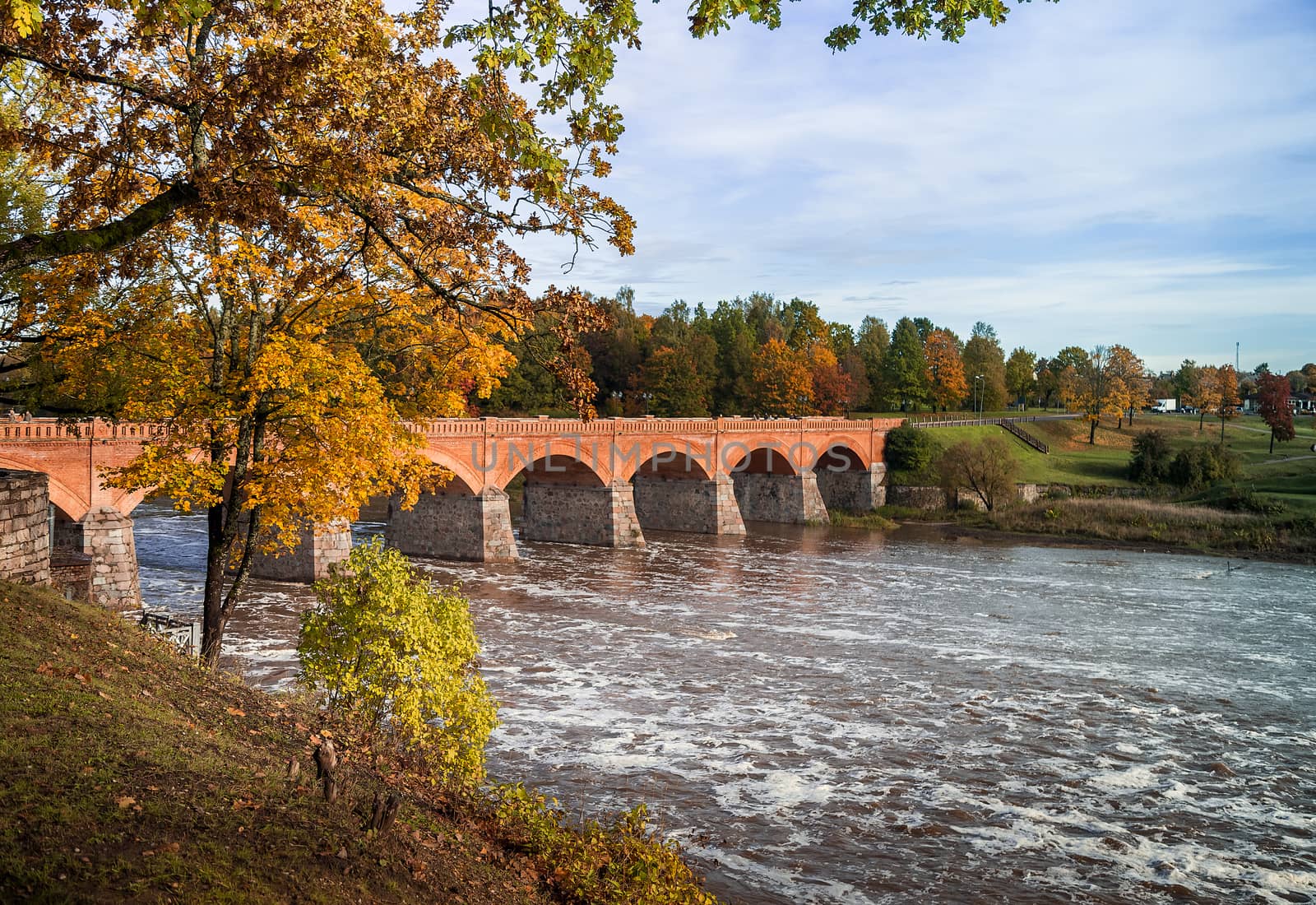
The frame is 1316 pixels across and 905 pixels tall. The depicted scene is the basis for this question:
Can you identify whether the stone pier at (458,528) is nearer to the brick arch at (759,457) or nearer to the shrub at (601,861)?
the brick arch at (759,457)

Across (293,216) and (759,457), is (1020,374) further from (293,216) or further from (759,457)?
(293,216)

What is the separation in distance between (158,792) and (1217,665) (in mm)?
23714

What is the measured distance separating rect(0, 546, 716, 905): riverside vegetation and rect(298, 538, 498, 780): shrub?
3 centimetres

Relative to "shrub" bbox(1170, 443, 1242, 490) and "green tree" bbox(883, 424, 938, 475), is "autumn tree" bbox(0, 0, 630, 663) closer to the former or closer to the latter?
"green tree" bbox(883, 424, 938, 475)

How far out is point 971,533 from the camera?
51.3 m

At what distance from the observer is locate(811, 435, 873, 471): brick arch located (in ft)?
197

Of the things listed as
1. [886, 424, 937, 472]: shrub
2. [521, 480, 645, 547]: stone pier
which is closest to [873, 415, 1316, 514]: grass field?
[886, 424, 937, 472]: shrub

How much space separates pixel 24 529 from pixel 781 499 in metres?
45.0

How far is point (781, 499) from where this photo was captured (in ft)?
186

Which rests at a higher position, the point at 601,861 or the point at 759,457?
the point at 759,457

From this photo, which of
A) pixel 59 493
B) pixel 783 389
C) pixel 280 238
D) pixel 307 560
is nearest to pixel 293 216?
pixel 280 238

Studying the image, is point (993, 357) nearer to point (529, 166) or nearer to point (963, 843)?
point (963, 843)

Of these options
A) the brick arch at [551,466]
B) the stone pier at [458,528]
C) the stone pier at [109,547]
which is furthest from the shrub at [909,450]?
the stone pier at [109,547]

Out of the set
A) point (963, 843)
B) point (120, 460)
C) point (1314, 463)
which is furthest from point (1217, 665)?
point (1314, 463)
